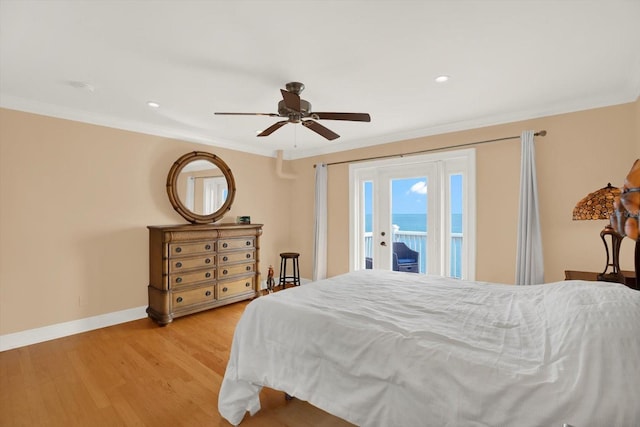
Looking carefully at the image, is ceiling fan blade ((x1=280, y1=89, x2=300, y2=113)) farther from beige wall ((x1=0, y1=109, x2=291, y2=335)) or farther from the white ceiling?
beige wall ((x1=0, y1=109, x2=291, y2=335))

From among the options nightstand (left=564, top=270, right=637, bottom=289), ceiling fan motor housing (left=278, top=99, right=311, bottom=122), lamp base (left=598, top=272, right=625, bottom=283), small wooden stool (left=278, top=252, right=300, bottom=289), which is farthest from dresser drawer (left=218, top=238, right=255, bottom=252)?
lamp base (left=598, top=272, right=625, bottom=283)

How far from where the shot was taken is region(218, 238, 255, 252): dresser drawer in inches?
160

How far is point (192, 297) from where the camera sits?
147 inches

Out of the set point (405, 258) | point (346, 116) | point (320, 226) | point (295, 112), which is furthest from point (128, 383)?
point (405, 258)

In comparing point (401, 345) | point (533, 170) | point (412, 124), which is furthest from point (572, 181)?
point (401, 345)

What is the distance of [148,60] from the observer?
2193 millimetres

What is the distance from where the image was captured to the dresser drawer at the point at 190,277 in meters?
3.59

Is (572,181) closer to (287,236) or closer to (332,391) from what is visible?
(332,391)

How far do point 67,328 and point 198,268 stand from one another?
145 cm

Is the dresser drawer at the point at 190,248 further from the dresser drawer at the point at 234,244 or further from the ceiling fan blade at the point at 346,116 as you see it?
the ceiling fan blade at the point at 346,116

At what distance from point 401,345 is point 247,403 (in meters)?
1.17

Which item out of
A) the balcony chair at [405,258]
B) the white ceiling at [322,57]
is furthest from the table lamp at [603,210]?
the balcony chair at [405,258]

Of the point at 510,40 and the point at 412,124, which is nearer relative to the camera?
the point at 510,40

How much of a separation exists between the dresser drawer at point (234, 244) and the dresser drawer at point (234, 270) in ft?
0.87
